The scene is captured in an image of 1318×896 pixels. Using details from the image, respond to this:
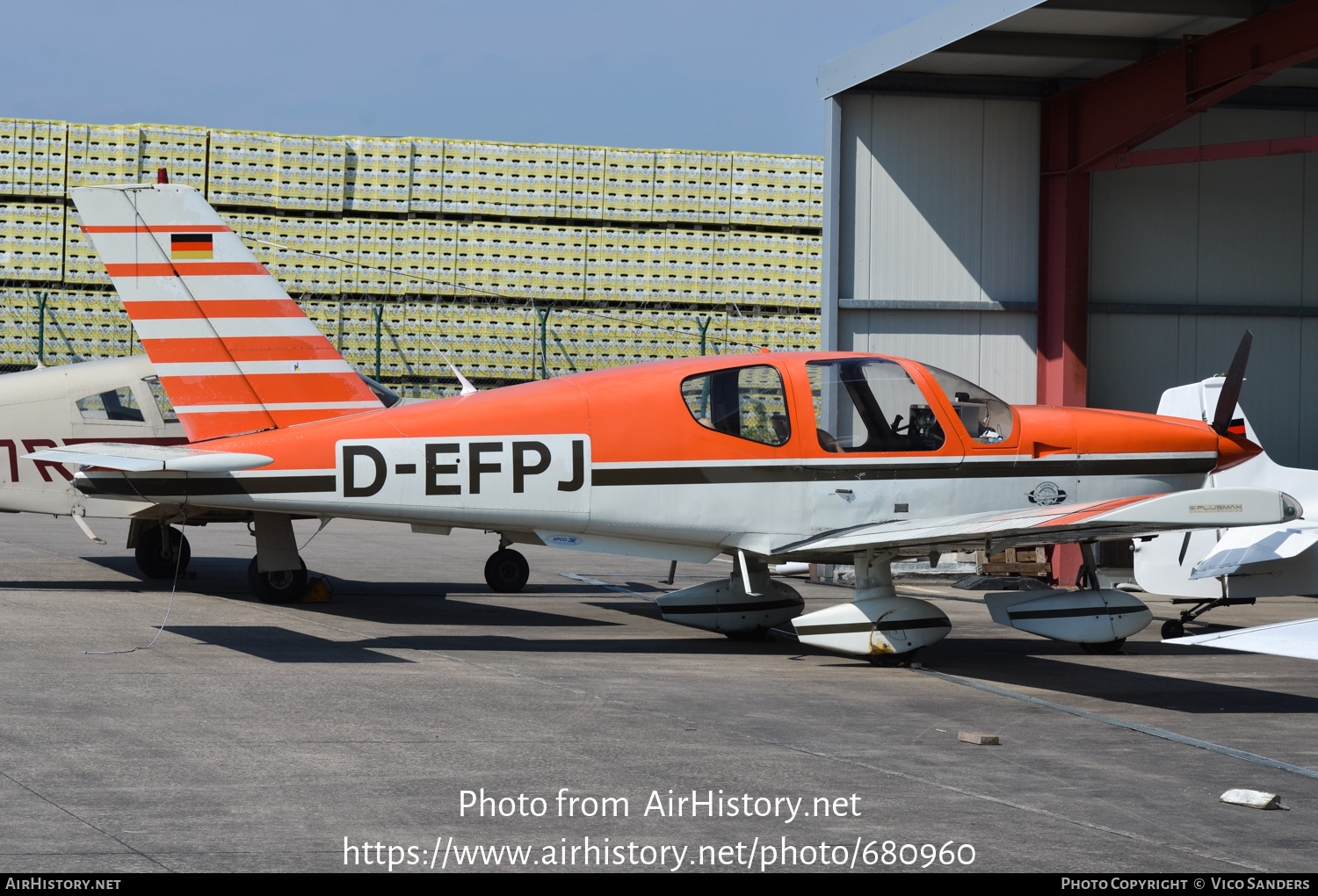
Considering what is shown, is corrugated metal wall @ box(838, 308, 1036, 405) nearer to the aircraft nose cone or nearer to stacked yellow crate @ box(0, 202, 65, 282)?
the aircraft nose cone

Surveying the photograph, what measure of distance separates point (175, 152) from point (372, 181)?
364 centimetres

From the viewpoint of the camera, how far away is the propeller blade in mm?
10242

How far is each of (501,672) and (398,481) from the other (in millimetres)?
1612

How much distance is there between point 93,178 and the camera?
24.9m

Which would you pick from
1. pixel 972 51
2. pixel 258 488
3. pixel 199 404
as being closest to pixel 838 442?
pixel 258 488

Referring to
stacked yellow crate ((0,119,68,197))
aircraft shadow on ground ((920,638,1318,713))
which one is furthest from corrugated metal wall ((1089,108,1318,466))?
stacked yellow crate ((0,119,68,197))

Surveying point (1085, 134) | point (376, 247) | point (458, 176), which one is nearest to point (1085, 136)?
point (1085, 134)

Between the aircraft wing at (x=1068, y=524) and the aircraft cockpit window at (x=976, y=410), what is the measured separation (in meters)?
0.61

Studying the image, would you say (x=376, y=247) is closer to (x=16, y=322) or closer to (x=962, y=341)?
(x=16, y=322)

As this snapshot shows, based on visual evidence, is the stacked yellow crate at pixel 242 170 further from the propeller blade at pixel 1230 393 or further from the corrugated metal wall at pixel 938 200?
the propeller blade at pixel 1230 393

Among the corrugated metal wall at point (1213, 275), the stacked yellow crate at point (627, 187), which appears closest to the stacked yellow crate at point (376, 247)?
the stacked yellow crate at point (627, 187)

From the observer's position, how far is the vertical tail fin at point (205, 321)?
1045 cm

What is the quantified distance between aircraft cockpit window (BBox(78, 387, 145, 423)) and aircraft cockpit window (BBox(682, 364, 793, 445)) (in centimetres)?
593

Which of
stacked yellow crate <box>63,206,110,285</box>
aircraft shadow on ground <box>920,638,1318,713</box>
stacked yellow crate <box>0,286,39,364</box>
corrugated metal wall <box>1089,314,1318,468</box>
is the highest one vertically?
stacked yellow crate <box>63,206,110,285</box>
